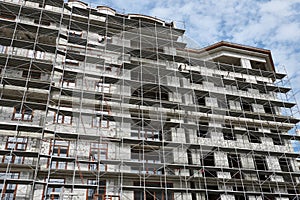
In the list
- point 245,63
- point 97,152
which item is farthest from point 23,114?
point 245,63

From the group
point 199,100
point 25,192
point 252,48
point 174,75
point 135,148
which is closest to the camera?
point 25,192


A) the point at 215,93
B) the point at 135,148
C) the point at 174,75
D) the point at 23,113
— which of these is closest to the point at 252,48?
the point at 215,93

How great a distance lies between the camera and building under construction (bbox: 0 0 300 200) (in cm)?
1638

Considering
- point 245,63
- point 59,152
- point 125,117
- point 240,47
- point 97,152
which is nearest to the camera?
point 59,152

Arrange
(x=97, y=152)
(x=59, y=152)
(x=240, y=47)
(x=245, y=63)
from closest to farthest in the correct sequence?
(x=59, y=152)
(x=97, y=152)
(x=245, y=63)
(x=240, y=47)

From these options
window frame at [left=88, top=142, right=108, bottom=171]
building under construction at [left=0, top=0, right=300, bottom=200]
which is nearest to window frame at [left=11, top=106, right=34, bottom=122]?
building under construction at [left=0, top=0, right=300, bottom=200]

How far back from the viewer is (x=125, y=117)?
61.3 ft

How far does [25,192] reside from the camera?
1531 cm

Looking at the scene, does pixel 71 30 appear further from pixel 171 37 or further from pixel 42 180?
pixel 42 180

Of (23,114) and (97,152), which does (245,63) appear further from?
(23,114)

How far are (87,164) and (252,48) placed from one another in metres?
18.6

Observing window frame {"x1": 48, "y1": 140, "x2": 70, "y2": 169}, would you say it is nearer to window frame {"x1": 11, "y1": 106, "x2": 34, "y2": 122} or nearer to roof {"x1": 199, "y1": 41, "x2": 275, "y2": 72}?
window frame {"x1": 11, "y1": 106, "x2": 34, "y2": 122}

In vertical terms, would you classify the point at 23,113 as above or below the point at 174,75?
below

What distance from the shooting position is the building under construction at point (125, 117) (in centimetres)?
1638
